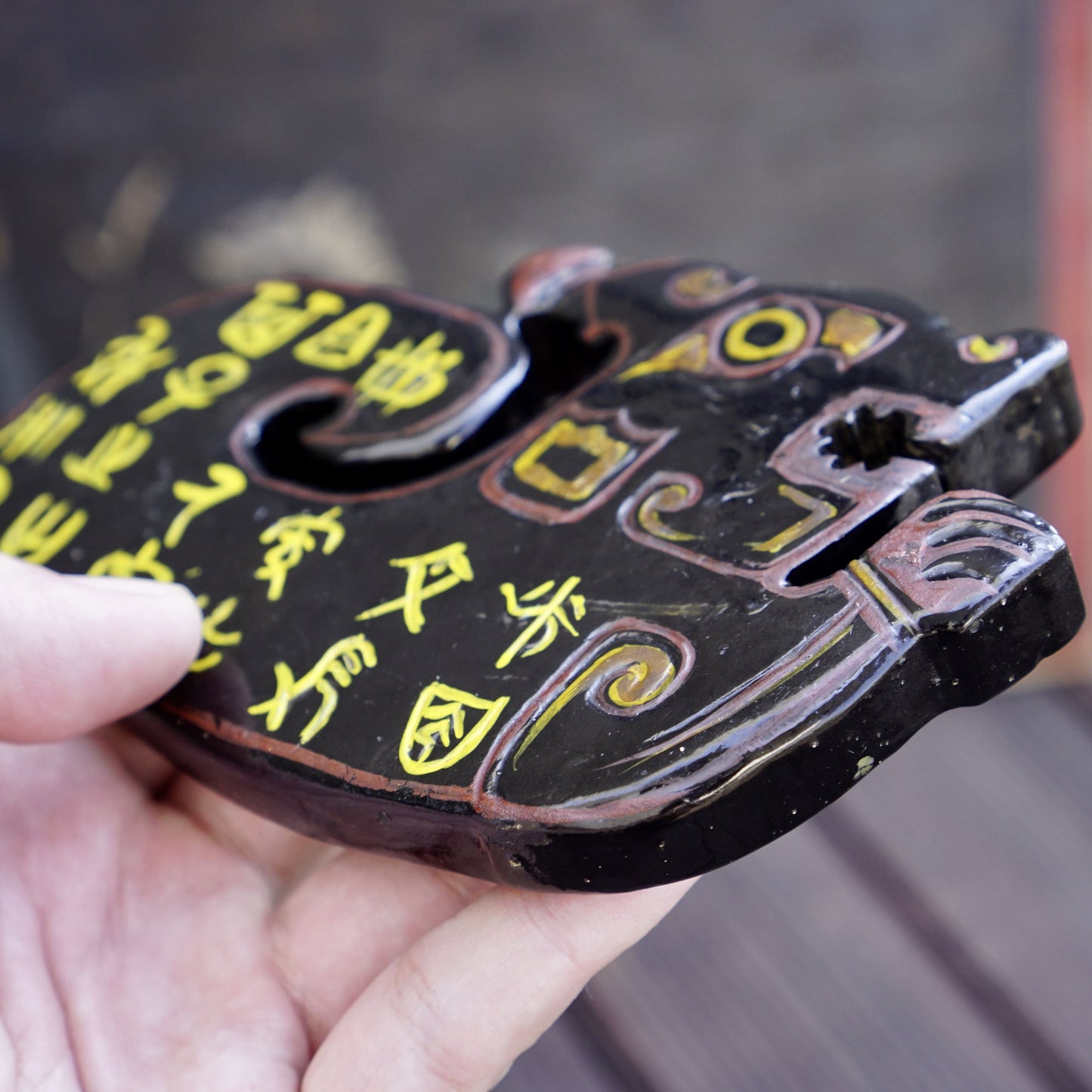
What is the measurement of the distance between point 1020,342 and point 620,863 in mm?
417

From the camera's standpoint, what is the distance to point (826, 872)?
1.31 metres

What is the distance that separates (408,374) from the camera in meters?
0.98

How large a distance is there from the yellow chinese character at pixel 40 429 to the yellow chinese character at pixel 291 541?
0.89 ft

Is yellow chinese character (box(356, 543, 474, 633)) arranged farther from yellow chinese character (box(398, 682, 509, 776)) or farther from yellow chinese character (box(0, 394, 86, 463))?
yellow chinese character (box(0, 394, 86, 463))

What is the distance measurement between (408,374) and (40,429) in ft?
1.13

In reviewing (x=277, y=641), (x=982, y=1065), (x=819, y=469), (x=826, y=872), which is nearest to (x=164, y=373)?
(x=277, y=641)

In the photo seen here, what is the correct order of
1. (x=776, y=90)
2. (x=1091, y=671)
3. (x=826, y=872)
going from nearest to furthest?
(x=826, y=872)
(x=1091, y=671)
(x=776, y=90)

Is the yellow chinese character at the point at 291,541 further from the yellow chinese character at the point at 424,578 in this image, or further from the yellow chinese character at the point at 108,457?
the yellow chinese character at the point at 108,457

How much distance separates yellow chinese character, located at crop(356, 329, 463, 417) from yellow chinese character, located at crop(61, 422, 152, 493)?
19 cm

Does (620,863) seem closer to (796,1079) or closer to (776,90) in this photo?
(796,1079)

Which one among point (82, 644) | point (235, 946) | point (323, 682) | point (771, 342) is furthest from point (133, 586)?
point (771, 342)

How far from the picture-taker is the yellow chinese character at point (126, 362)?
1076mm

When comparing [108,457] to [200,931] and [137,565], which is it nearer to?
[137,565]

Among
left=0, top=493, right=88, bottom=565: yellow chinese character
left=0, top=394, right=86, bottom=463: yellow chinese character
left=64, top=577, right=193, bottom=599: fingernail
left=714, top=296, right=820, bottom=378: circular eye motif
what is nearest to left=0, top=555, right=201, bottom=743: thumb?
left=64, top=577, right=193, bottom=599: fingernail
